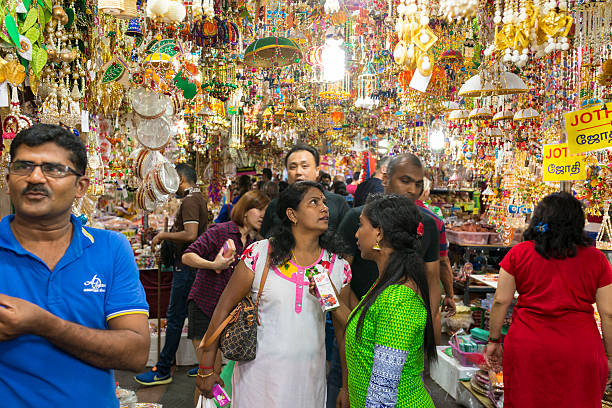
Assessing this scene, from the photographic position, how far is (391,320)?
1.53 metres

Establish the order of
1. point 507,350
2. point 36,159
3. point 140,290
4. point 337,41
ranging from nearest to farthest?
point 36,159 → point 140,290 → point 507,350 → point 337,41

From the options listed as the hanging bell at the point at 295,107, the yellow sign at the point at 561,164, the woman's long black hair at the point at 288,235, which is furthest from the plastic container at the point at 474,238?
the woman's long black hair at the point at 288,235

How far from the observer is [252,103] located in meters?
6.48

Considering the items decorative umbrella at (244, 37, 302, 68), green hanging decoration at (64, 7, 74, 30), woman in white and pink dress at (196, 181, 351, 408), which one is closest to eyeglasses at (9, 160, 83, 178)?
woman in white and pink dress at (196, 181, 351, 408)

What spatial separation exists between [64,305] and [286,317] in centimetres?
94

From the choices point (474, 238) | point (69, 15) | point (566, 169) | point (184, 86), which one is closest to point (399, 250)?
point (69, 15)

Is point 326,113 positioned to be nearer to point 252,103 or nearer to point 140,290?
point 252,103

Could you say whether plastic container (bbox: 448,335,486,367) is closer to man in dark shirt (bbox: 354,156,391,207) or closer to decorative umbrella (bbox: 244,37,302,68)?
man in dark shirt (bbox: 354,156,391,207)

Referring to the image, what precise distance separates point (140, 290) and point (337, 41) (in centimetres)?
370

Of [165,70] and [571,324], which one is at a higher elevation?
[165,70]

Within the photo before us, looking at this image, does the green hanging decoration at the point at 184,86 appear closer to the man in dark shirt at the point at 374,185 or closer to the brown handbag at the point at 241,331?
the brown handbag at the point at 241,331

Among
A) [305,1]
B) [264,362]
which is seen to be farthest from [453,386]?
[305,1]

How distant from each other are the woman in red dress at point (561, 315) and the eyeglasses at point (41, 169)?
2073 mm

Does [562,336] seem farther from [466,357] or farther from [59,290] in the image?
[59,290]
